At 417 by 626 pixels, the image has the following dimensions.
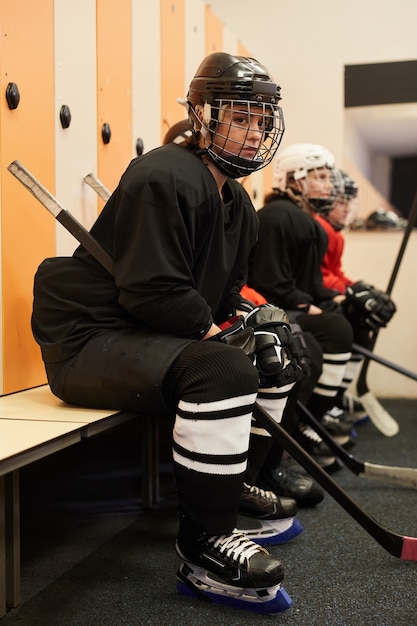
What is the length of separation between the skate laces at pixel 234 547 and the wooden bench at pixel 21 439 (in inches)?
12.5

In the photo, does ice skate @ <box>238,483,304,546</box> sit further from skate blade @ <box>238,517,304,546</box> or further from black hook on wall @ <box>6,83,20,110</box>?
black hook on wall @ <box>6,83,20,110</box>

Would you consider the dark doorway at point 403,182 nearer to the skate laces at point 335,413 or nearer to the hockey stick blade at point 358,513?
the skate laces at point 335,413

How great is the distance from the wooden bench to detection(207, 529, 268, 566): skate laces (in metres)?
0.32

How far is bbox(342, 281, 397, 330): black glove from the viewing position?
2.78 m

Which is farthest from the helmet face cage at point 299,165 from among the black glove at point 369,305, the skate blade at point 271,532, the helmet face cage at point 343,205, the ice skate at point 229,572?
the ice skate at point 229,572

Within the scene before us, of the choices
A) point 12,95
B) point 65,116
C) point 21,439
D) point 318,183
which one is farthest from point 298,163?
point 21,439

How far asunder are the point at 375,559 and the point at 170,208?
929 mm

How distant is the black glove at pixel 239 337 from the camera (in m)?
1.56

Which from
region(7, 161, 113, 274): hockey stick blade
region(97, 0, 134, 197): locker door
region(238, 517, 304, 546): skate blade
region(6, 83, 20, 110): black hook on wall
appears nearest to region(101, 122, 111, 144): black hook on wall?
region(97, 0, 134, 197): locker door

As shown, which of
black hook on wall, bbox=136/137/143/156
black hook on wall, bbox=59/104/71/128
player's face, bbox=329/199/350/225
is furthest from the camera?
player's face, bbox=329/199/350/225

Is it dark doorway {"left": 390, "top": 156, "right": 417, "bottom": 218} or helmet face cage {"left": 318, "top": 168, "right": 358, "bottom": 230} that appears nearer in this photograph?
helmet face cage {"left": 318, "top": 168, "right": 358, "bottom": 230}

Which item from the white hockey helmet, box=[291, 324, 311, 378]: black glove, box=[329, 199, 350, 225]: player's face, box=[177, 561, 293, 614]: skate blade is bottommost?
box=[177, 561, 293, 614]: skate blade

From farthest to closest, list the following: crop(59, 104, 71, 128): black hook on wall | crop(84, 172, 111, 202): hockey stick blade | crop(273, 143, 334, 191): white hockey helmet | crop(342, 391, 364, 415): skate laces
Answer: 1. crop(342, 391, 364, 415): skate laces
2. crop(273, 143, 334, 191): white hockey helmet
3. crop(84, 172, 111, 202): hockey stick blade
4. crop(59, 104, 71, 128): black hook on wall

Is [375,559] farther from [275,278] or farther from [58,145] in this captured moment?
[58,145]
